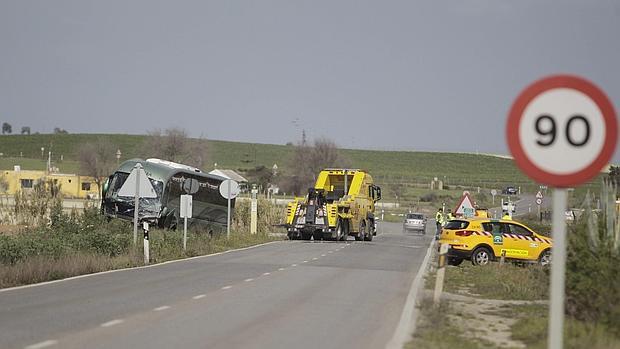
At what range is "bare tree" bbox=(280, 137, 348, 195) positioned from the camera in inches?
3755

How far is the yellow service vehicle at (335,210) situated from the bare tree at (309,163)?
5073 centimetres

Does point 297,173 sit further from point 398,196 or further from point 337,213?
point 337,213

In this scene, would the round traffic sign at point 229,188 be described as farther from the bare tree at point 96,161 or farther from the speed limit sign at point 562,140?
the bare tree at point 96,161

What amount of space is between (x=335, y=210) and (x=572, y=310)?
28.6 metres

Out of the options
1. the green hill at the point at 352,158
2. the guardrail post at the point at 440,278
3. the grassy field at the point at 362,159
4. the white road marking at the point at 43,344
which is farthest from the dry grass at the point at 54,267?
the green hill at the point at 352,158

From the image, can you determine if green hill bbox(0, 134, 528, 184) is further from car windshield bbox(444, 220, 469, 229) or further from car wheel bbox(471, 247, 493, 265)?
car wheel bbox(471, 247, 493, 265)

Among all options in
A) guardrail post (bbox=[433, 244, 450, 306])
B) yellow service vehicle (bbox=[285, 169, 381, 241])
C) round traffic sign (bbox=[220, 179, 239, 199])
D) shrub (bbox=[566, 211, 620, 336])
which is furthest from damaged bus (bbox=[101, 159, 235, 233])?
shrub (bbox=[566, 211, 620, 336])

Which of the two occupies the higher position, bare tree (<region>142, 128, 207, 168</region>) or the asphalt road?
bare tree (<region>142, 128, 207, 168</region>)

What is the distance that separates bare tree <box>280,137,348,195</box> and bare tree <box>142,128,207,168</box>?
1008 centimetres

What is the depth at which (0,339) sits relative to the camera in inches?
404

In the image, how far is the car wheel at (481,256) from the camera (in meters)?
25.8

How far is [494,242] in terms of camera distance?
84.6 feet

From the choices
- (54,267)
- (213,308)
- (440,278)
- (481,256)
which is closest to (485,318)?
(440,278)

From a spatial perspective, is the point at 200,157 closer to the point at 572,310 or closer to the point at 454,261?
the point at 454,261
